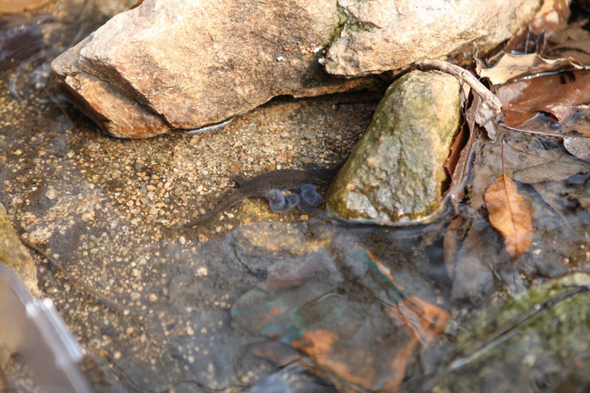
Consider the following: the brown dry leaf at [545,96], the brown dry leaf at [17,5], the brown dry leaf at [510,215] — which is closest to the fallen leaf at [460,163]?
the brown dry leaf at [510,215]

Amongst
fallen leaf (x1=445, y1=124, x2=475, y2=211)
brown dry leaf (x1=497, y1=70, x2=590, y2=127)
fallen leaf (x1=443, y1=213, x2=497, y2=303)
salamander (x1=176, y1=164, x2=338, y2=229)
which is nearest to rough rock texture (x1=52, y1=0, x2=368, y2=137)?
salamander (x1=176, y1=164, x2=338, y2=229)

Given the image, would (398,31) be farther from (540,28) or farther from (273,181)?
(540,28)

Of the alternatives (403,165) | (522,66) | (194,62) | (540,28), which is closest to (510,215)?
(403,165)

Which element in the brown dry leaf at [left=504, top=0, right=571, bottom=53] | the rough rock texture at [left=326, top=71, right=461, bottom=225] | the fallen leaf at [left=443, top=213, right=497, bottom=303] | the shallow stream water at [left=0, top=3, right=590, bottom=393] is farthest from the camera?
the brown dry leaf at [left=504, top=0, right=571, bottom=53]

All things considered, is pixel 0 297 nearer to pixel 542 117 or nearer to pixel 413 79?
pixel 413 79

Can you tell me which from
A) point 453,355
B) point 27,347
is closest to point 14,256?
point 27,347

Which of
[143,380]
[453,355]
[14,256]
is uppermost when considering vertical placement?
[14,256]

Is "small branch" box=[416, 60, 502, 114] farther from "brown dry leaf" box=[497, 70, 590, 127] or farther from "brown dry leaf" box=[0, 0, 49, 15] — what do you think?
"brown dry leaf" box=[0, 0, 49, 15]
